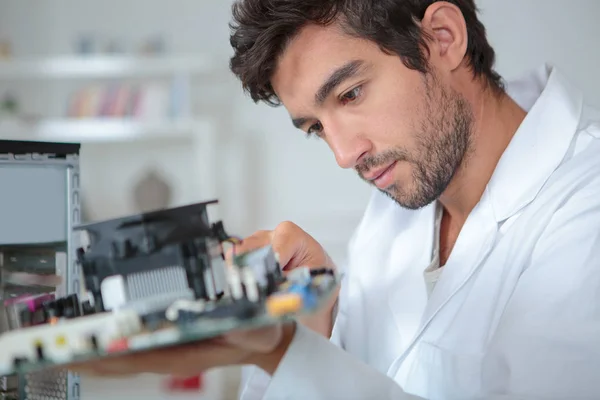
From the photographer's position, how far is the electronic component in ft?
1.77

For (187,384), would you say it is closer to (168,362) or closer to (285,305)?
(168,362)

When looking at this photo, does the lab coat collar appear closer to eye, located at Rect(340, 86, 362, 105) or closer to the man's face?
the man's face

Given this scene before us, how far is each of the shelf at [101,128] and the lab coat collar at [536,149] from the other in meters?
2.09

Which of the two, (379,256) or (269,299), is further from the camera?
(379,256)

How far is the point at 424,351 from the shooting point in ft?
3.80

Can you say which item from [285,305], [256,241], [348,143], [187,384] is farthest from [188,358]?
[187,384]

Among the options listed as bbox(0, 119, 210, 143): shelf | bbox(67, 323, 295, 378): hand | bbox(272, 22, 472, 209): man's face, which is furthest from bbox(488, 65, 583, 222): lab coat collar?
bbox(0, 119, 210, 143): shelf

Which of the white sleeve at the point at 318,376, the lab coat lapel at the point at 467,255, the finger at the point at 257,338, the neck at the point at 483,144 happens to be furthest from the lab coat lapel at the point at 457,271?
the finger at the point at 257,338

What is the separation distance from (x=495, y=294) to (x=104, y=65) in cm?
260

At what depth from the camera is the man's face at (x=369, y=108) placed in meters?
1.13

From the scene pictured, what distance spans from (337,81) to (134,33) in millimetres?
2703

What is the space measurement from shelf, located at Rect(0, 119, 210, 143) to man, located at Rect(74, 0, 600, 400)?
182cm

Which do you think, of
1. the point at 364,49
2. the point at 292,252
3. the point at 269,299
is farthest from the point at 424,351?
the point at 269,299

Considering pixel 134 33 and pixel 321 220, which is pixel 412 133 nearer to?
pixel 321 220
